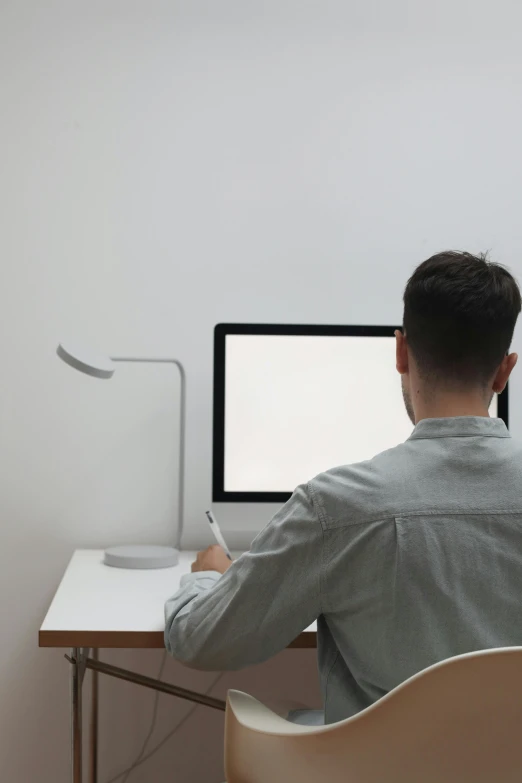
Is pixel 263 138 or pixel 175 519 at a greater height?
pixel 263 138

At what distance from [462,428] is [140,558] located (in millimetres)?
891

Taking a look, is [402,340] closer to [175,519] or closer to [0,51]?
[175,519]

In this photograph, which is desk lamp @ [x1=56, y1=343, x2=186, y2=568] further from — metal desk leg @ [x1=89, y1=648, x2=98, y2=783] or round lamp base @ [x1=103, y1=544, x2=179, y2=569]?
metal desk leg @ [x1=89, y1=648, x2=98, y2=783]

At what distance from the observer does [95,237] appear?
1.92 meters

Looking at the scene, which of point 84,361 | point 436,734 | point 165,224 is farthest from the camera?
point 165,224

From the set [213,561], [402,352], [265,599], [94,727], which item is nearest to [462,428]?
[402,352]

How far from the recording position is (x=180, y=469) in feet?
5.99

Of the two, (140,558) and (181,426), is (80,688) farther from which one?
(181,426)

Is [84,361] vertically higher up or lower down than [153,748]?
higher up

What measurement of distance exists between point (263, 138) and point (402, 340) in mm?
1026

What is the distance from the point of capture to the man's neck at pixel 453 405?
102 centimetres

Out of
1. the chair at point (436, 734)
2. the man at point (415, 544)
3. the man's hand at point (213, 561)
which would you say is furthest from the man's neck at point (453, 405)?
the man's hand at point (213, 561)

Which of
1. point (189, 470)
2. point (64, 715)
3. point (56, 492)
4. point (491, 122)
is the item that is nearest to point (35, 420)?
point (56, 492)

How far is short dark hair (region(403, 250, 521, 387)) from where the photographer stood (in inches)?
40.3
